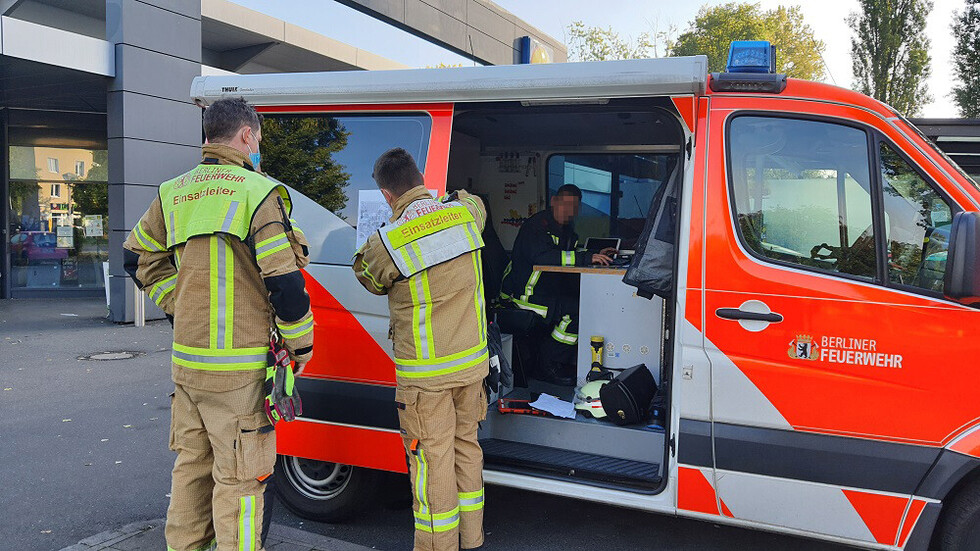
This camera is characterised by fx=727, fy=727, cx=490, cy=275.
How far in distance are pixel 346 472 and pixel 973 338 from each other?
2.91 meters

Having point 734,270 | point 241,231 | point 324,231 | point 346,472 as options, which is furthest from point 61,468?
point 734,270

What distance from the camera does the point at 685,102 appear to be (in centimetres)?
314

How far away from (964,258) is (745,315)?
0.79 m

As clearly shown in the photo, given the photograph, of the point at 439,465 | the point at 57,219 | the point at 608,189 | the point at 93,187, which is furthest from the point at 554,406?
the point at 57,219

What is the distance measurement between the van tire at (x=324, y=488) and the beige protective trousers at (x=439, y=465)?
0.65 metres

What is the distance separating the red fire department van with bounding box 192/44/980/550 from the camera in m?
2.81

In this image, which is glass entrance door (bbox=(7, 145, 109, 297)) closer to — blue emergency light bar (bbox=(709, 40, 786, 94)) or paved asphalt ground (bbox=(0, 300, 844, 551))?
paved asphalt ground (bbox=(0, 300, 844, 551))

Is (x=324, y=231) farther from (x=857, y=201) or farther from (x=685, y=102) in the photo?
(x=857, y=201)

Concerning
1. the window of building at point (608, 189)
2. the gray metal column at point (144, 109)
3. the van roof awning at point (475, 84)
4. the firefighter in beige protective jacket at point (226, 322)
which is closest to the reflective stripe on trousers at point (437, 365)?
the firefighter in beige protective jacket at point (226, 322)

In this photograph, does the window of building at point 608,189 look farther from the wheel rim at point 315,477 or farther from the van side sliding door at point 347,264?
the wheel rim at point 315,477

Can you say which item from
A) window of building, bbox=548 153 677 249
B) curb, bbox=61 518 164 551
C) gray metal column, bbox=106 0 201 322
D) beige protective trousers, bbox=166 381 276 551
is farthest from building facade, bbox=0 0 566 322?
beige protective trousers, bbox=166 381 276 551

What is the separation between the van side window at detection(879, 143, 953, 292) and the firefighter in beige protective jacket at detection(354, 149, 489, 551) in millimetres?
1736

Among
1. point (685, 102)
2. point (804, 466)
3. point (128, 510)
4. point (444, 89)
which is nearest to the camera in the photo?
point (804, 466)

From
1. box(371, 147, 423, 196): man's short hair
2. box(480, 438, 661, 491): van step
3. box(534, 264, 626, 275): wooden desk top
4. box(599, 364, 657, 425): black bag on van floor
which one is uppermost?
box(371, 147, 423, 196): man's short hair
